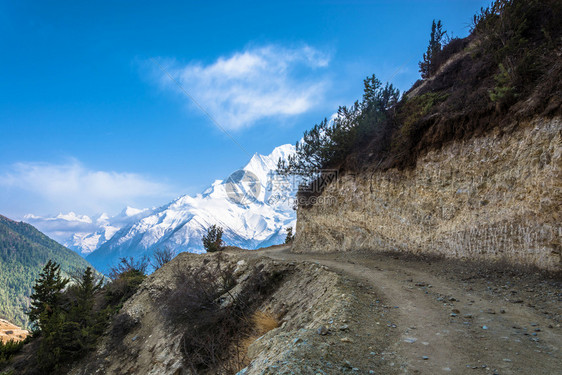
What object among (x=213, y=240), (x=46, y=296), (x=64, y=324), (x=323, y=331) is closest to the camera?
(x=323, y=331)

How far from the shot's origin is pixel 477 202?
35.0 feet

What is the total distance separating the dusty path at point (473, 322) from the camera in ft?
12.5

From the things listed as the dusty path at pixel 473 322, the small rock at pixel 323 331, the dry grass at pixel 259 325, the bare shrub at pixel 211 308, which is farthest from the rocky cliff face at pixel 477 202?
the dry grass at pixel 259 325

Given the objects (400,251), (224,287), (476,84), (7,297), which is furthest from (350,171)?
(7,297)

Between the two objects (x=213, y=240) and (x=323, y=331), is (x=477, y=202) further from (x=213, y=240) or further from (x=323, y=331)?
(x=213, y=240)

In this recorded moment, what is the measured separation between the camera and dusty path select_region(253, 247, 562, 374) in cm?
380

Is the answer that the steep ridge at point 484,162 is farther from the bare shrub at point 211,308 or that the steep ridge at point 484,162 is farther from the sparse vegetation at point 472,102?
the bare shrub at point 211,308

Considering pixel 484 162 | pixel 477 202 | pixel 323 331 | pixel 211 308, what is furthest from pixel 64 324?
pixel 484 162

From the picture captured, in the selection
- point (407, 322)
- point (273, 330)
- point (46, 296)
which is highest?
point (407, 322)

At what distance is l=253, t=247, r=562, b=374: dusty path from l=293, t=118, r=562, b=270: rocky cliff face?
1375 mm

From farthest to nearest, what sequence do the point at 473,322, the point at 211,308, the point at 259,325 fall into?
the point at 211,308 < the point at 259,325 < the point at 473,322

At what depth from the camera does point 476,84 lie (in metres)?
13.5

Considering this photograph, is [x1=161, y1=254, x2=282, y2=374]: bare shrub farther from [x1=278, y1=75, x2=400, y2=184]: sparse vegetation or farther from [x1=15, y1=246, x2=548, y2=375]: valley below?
[x1=278, y1=75, x2=400, y2=184]: sparse vegetation

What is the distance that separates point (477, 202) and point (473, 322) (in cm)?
704
